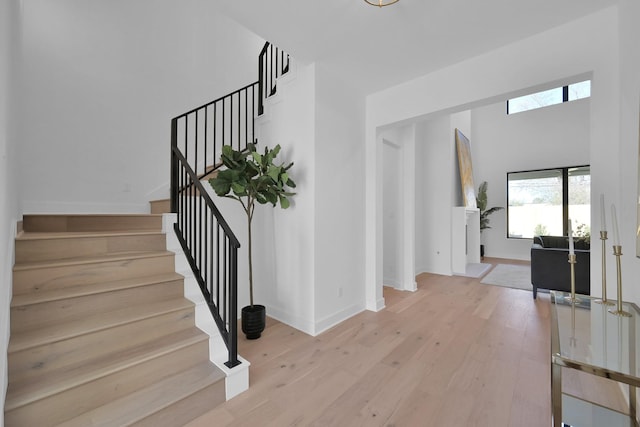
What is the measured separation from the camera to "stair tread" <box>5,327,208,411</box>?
132 cm

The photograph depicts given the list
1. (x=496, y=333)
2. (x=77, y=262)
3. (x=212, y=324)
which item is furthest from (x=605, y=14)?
(x=77, y=262)

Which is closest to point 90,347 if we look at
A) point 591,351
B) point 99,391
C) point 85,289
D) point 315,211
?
point 99,391

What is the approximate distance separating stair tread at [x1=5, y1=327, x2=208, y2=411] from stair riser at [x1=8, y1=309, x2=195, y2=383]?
0.03 meters

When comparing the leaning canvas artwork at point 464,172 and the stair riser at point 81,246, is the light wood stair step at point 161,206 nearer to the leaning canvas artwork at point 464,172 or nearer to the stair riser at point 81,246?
the stair riser at point 81,246

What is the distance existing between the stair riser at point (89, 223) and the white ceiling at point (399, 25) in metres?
2.17

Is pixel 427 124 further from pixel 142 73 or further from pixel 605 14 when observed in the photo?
pixel 142 73

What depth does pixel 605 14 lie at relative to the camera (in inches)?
79.4

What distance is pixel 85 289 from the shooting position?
6.08 ft

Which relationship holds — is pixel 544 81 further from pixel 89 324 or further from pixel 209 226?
pixel 89 324

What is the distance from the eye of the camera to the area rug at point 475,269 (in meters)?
5.32

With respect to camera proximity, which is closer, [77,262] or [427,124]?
[77,262]

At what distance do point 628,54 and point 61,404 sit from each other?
155 inches

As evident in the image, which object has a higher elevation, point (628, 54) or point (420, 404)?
point (628, 54)

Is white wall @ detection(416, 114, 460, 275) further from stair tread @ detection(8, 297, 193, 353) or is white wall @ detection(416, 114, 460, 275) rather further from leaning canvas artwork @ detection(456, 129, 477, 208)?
stair tread @ detection(8, 297, 193, 353)
